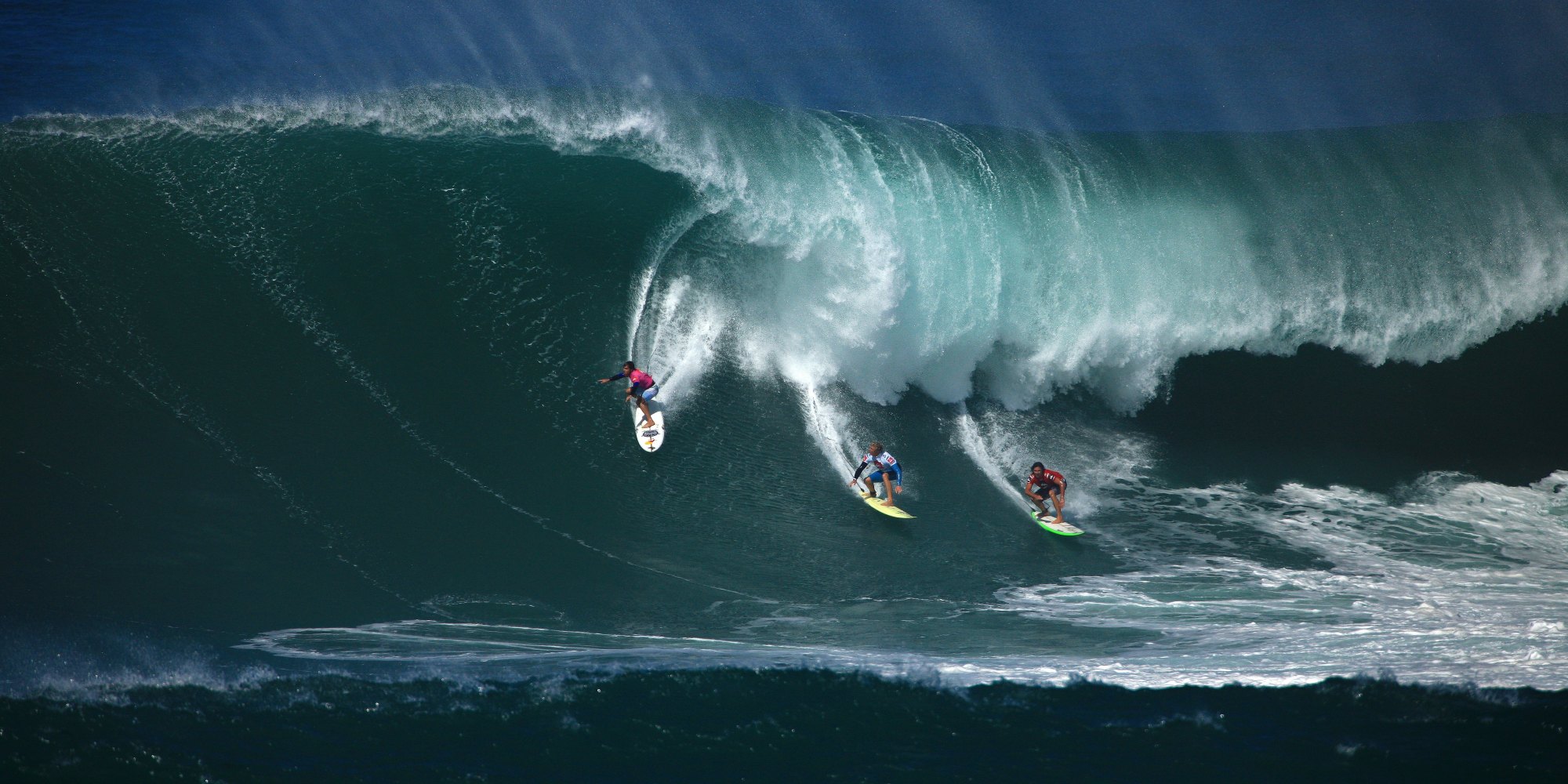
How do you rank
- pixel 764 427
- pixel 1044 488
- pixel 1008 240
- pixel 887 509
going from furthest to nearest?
1. pixel 1008 240
2. pixel 764 427
3. pixel 1044 488
4. pixel 887 509

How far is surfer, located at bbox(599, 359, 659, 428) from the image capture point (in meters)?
11.3

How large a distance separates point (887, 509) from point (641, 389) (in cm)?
316

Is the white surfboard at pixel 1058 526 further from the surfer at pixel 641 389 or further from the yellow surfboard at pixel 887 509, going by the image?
the surfer at pixel 641 389

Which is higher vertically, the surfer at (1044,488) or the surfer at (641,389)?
the surfer at (641,389)

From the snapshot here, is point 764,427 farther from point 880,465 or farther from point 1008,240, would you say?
point 1008,240

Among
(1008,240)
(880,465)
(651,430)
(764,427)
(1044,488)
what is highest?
(1008,240)

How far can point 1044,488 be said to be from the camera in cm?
1134

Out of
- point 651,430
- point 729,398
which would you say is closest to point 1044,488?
point 729,398

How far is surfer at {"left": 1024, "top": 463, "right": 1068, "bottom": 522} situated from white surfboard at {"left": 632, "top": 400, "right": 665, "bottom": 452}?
4323 millimetres

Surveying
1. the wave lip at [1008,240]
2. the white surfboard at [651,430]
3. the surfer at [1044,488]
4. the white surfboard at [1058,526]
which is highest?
the wave lip at [1008,240]

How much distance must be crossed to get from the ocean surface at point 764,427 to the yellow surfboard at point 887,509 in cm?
17

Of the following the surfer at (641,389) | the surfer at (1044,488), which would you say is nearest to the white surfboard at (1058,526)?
the surfer at (1044,488)

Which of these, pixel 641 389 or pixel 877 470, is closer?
pixel 877 470

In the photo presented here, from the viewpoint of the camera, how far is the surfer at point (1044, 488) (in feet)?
37.1
